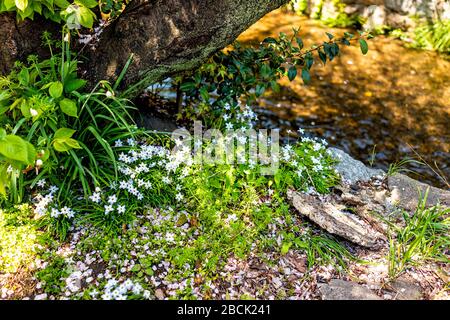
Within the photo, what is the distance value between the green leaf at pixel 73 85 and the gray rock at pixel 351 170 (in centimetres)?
239

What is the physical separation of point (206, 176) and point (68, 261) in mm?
1188

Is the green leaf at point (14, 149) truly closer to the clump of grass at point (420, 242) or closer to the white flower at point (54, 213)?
the white flower at point (54, 213)

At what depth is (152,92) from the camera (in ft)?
15.9

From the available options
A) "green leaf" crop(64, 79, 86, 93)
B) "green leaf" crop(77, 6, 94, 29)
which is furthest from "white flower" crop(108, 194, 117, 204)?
"green leaf" crop(77, 6, 94, 29)

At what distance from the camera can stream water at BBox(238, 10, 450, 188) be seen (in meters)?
5.34

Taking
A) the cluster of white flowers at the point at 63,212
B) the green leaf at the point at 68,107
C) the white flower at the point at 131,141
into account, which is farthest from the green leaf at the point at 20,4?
the cluster of white flowers at the point at 63,212

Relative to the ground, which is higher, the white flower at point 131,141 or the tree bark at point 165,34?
the tree bark at point 165,34

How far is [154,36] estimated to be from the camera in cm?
347

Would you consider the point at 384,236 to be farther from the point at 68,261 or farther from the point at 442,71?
the point at 442,71

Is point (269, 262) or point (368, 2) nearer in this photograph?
point (269, 262)

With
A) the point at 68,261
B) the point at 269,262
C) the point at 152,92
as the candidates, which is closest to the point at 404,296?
the point at 269,262

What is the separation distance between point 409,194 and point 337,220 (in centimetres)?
102

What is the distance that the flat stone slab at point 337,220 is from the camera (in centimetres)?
323

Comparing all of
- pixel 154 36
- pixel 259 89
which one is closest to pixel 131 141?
pixel 154 36
